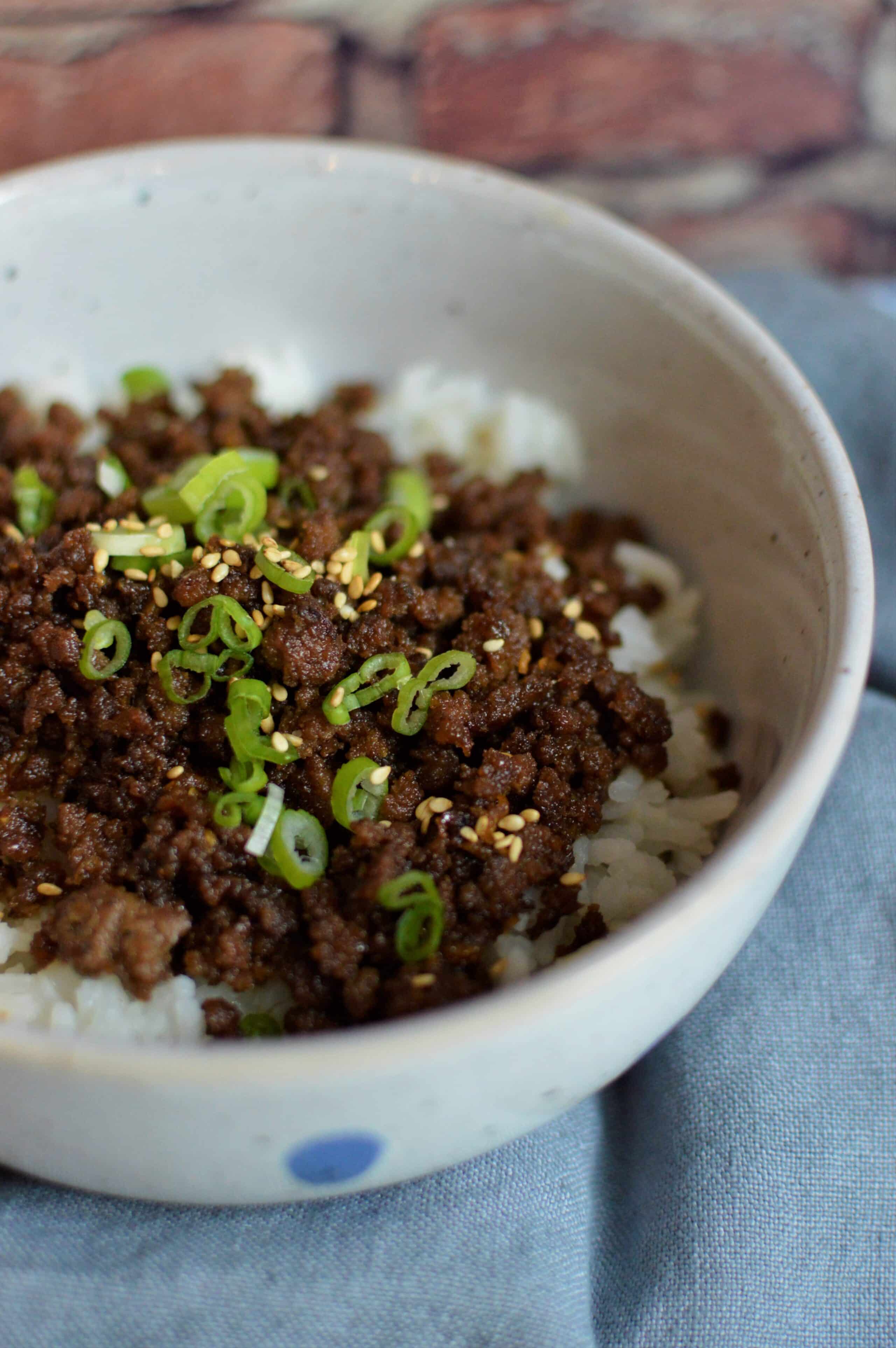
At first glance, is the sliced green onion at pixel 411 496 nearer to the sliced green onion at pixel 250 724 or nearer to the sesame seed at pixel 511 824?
the sliced green onion at pixel 250 724

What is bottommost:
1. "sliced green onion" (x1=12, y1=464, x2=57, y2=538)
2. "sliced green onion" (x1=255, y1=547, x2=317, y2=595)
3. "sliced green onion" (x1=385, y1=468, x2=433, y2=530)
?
"sliced green onion" (x1=385, y1=468, x2=433, y2=530)

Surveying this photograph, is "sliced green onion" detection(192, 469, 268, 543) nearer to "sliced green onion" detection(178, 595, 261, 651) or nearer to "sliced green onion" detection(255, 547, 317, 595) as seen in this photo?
"sliced green onion" detection(255, 547, 317, 595)

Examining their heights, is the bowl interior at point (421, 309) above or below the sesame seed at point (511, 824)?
above

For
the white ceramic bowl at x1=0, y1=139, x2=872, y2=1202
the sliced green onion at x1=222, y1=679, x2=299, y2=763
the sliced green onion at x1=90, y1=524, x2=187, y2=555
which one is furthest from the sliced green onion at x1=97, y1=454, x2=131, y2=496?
the sliced green onion at x1=222, y1=679, x2=299, y2=763

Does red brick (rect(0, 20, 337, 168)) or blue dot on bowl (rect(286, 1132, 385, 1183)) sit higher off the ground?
red brick (rect(0, 20, 337, 168))

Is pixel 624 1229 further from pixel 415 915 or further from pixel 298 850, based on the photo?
pixel 298 850

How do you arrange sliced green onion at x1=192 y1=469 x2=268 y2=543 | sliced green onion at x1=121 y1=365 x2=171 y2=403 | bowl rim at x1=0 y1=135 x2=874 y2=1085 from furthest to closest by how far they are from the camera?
sliced green onion at x1=121 y1=365 x2=171 y2=403
sliced green onion at x1=192 y1=469 x2=268 y2=543
bowl rim at x1=0 y1=135 x2=874 y2=1085

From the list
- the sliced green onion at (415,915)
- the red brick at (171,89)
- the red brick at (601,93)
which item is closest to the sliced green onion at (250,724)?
the sliced green onion at (415,915)
